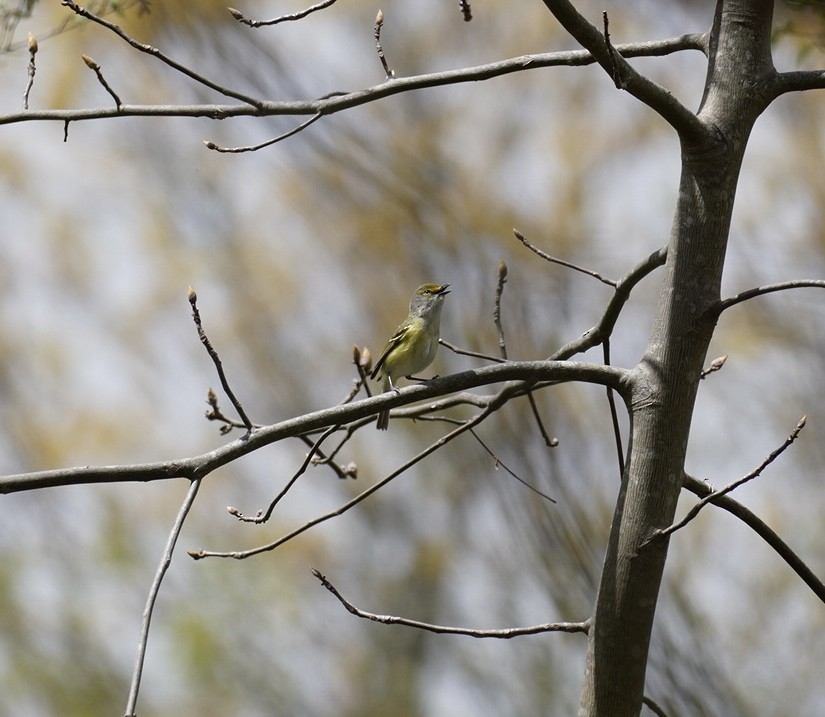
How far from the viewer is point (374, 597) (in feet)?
40.4

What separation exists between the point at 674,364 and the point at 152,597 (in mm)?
1251

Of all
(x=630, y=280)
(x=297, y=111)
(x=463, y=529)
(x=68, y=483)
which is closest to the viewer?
(x=68, y=483)

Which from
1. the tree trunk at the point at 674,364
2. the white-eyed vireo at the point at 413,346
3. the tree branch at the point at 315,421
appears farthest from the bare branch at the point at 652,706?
the white-eyed vireo at the point at 413,346

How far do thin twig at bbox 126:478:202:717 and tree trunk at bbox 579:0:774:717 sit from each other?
953 mm

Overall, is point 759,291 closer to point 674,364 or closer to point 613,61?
point 674,364

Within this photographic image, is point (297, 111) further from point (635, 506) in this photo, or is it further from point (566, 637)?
point (566, 637)

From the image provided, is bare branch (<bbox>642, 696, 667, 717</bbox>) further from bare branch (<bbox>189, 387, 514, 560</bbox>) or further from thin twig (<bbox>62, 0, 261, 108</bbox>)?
thin twig (<bbox>62, 0, 261, 108</bbox>)

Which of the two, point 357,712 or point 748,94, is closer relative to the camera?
point 748,94

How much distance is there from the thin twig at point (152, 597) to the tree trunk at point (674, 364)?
953 mm

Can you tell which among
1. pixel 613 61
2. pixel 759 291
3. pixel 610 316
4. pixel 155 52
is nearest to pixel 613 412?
pixel 610 316

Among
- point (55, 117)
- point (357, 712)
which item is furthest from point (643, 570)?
point (357, 712)

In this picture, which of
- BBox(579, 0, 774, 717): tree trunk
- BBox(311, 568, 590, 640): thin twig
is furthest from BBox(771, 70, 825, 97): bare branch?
BBox(311, 568, 590, 640): thin twig

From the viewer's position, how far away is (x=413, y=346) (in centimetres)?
412

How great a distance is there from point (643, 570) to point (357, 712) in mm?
11337
